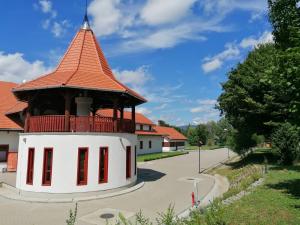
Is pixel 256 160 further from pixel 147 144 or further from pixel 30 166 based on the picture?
pixel 147 144

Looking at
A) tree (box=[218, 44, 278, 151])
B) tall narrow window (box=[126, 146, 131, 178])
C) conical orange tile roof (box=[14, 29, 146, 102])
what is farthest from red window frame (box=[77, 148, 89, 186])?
tree (box=[218, 44, 278, 151])

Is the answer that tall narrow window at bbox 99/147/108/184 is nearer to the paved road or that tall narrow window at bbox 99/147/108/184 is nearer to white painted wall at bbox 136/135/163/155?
the paved road

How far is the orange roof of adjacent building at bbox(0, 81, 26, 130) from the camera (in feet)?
88.2

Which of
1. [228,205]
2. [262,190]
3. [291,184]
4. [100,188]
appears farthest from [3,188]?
[291,184]

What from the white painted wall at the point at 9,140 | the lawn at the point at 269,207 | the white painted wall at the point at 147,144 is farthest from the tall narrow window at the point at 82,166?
the white painted wall at the point at 147,144

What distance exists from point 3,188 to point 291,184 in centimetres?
1909

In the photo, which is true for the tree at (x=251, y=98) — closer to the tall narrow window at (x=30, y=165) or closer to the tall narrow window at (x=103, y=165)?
the tall narrow window at (x=103, y=165)

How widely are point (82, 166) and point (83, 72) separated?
6759 mm

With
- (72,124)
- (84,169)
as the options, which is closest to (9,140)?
(72,124)

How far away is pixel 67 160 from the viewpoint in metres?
17.5

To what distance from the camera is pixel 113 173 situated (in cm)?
1891

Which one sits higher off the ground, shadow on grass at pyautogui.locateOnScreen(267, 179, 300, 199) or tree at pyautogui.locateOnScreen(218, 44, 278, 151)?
tree at pyautogui.locateOnScreen(218, 44, 278, 151)

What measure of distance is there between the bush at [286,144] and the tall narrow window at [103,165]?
16.0 meters

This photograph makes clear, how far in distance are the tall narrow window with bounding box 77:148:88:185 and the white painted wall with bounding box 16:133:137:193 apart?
0.19 meters
